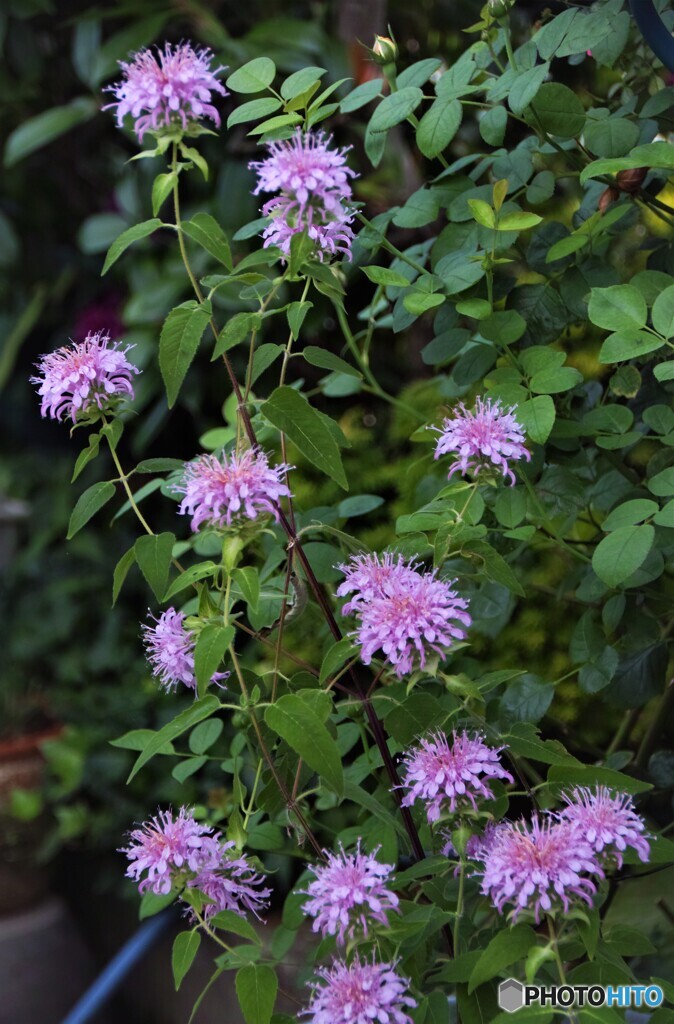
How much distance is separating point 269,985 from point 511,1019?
0.11 meters

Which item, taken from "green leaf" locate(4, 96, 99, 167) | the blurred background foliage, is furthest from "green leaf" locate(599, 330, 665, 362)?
"green leaf" locate(4, 96, 99, 167)

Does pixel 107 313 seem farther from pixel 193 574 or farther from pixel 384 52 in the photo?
pixel 193 574

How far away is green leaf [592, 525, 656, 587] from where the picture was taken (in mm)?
490

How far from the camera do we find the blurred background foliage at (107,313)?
4.29 ft

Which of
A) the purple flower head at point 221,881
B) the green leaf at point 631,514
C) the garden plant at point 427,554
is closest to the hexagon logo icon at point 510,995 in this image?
the garden plant at point 427,554

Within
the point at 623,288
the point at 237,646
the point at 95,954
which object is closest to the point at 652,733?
the point at 623,288

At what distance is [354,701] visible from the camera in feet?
1.68

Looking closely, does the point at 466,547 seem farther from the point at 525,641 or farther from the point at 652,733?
the point at 525,641

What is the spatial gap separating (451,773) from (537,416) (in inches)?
7.3

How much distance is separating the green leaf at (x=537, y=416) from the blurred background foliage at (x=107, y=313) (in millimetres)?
571

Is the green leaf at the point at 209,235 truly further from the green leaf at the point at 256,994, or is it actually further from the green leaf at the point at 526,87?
the green leaf at the point at 256,994

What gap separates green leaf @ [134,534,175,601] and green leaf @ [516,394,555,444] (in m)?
0.19

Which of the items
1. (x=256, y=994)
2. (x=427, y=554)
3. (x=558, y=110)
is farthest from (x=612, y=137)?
(x=256, y=994)

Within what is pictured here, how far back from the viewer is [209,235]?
1.57 feet
